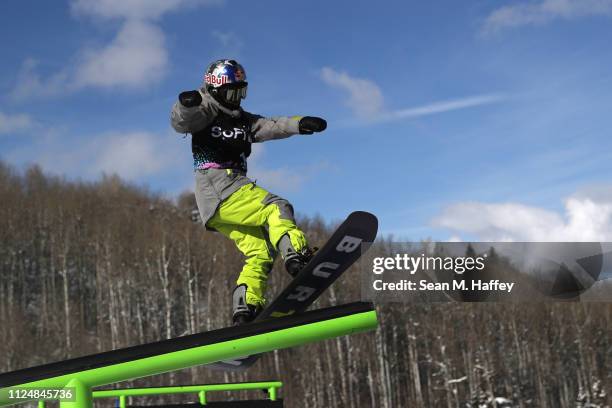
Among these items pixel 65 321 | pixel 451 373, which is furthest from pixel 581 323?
pixel 65 321

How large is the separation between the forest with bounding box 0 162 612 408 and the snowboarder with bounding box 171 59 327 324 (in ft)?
124

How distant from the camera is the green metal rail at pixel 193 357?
405 centimetres

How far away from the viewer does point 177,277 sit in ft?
209

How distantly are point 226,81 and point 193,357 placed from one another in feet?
7.41

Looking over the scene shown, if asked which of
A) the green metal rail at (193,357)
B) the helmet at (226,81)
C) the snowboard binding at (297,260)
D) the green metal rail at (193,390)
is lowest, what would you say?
the green metal rail at (193,390)

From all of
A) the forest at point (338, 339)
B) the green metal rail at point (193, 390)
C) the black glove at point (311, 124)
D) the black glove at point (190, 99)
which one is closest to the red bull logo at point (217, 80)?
the black glove at point (190, 99)

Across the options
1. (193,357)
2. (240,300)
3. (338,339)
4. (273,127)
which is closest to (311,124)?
(273,127)

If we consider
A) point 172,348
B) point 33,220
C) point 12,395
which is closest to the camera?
point 12,395

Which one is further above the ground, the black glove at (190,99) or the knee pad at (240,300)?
the black glove at (190,99)

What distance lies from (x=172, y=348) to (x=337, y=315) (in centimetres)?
115

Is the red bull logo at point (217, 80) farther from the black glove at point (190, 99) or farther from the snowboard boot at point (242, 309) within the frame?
the snowboard boot at point (242, 309)

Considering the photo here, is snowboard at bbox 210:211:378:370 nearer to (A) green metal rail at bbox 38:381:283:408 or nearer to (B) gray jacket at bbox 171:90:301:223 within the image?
(B) gray jacket at bbox 171:90:301:223

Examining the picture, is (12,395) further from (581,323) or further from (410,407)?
(581,323)

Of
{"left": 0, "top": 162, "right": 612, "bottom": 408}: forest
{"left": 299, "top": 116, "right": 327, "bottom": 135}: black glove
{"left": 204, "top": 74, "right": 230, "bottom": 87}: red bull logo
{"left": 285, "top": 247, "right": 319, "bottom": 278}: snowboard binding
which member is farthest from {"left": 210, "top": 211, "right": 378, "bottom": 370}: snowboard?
{"left": 0, "top": 162, "right": 612, "bottom": 408}: forest
